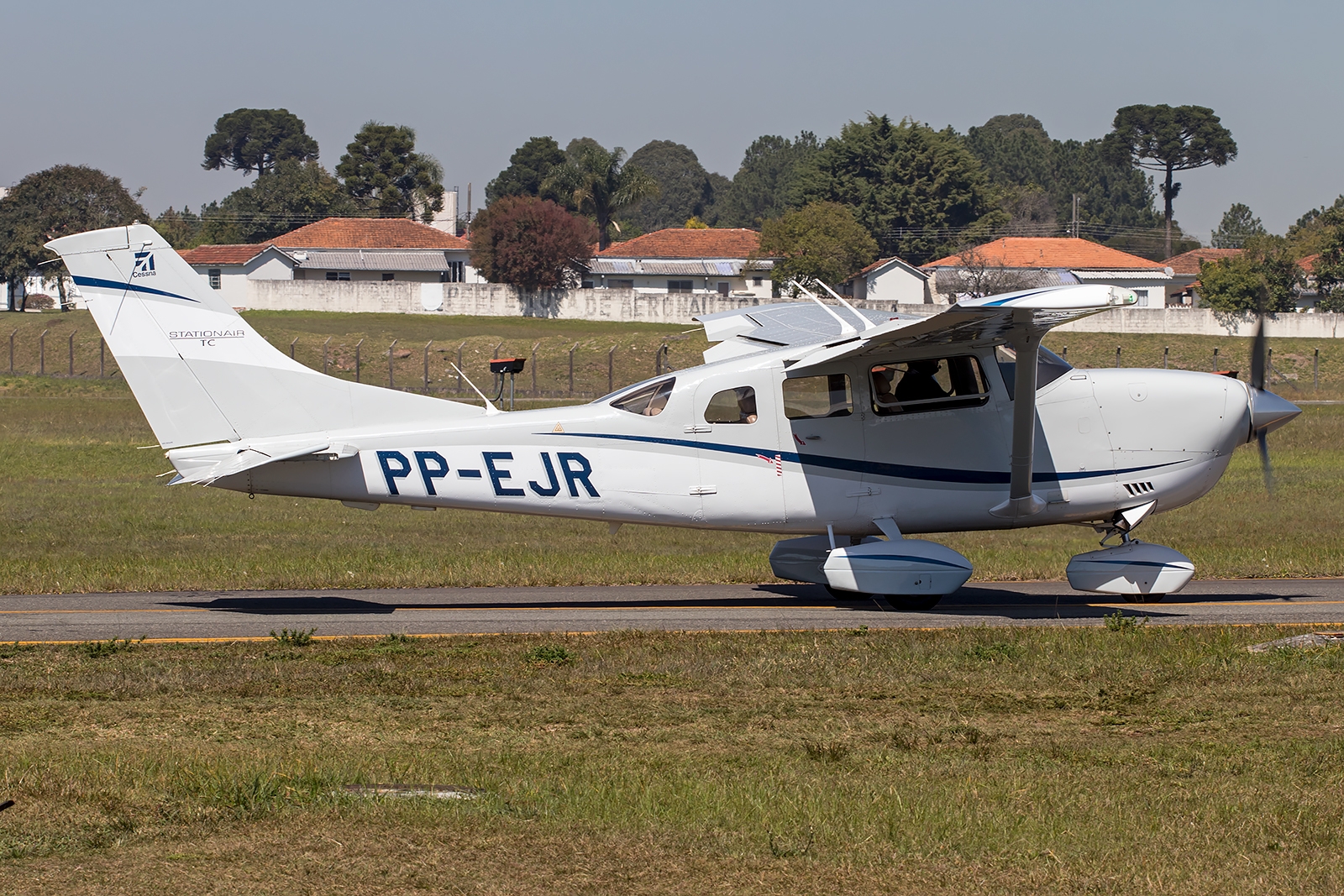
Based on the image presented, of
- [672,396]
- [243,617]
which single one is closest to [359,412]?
[243,617]

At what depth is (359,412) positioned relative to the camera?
14297 mm

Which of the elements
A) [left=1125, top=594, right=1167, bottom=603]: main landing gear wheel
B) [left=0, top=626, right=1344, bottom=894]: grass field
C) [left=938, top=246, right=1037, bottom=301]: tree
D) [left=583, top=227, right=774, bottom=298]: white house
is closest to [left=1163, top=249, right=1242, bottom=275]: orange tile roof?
[left=938, top=246, right=1037, bottom=301]: tree

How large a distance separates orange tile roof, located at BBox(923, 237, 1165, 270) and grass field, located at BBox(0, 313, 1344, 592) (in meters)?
57.8

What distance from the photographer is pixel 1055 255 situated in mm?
94875

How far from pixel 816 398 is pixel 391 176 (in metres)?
119

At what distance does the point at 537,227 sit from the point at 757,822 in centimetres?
8833

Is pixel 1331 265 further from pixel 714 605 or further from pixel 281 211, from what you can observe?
pixel 281 211

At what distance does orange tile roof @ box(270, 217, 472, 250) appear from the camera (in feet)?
341

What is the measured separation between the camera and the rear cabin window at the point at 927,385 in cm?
1423

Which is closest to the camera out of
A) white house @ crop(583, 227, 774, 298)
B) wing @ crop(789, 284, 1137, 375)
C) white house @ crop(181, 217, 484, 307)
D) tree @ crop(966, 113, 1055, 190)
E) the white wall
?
wing @ crop(789, 284, 1137, 375)

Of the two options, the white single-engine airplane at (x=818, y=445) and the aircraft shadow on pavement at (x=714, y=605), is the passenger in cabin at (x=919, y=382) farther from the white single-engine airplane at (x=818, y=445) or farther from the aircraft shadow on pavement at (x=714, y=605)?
the aircraft shadow on pavement at (x=714, y=605)

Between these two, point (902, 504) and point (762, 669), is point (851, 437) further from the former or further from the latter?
point (762, 669)

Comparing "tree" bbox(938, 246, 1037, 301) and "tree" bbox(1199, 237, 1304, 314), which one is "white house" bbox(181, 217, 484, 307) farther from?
"tree" bbox(1199, 237, 1304, 314)

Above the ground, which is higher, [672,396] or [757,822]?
[672,396]
